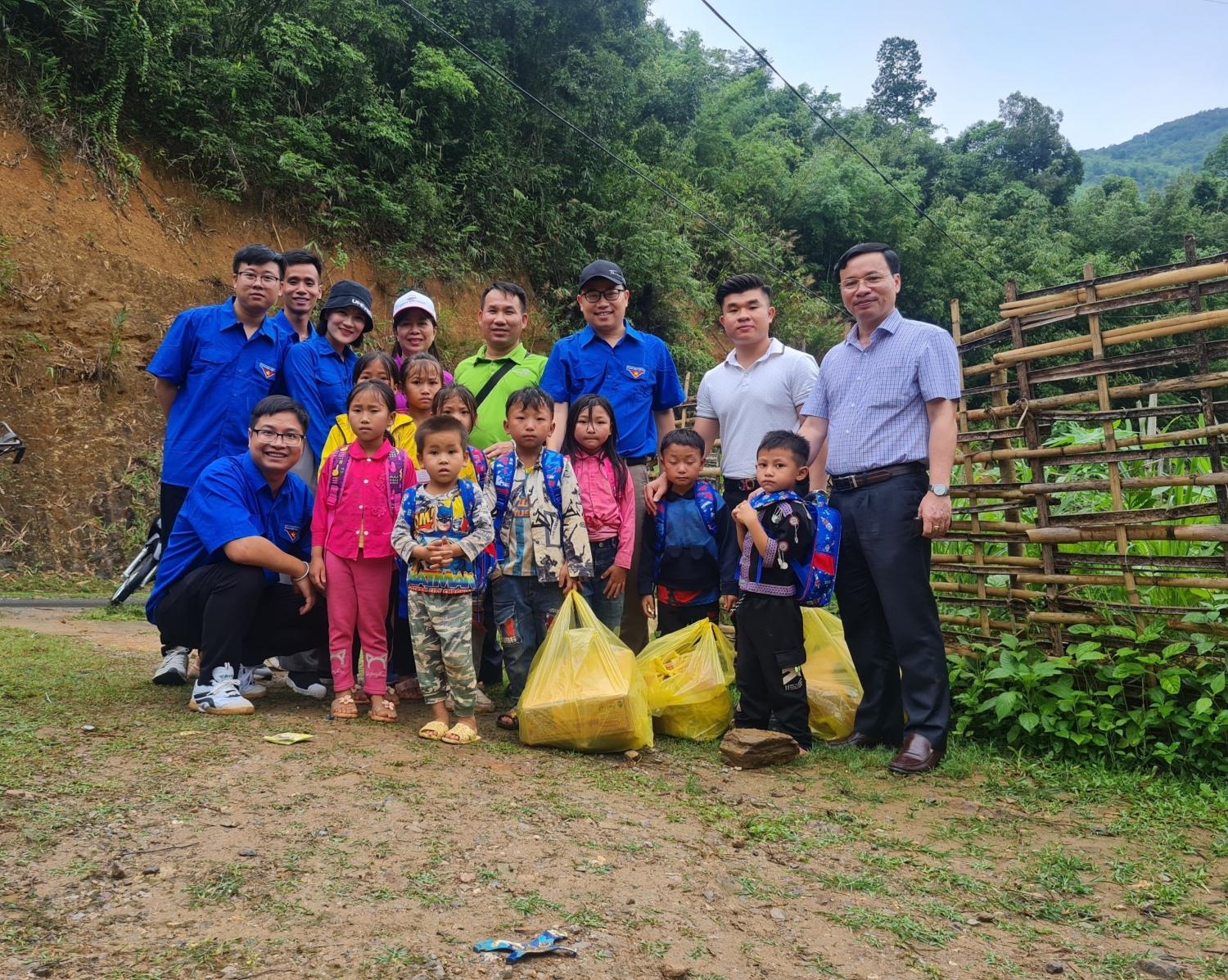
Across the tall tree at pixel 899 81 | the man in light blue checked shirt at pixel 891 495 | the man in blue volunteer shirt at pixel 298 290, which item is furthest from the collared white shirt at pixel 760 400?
the tall tree at pixel 899 81

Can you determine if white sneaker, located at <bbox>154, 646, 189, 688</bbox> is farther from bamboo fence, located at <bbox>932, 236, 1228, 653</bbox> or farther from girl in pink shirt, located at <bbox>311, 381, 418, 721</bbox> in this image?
bamboo fence, located at <bbox>932, 236, 1228, 653</bbox>

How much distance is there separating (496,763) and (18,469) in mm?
8014

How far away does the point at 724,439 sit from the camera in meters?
4.48

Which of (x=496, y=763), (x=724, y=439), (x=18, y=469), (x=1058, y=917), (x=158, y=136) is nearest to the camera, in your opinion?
(x=1058, y=917)

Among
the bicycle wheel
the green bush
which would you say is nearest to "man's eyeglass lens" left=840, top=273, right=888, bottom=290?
the green bush

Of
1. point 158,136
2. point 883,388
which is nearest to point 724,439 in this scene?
point 883,388

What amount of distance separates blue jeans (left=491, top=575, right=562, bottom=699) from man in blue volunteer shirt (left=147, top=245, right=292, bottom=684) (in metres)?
1.48

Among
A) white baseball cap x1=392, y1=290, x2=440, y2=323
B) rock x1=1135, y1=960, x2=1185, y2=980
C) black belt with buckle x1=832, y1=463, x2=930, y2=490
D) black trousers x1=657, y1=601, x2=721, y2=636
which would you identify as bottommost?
rock x1=1135, y1=960, x2=1185, y2=980

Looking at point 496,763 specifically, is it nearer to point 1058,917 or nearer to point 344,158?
point 1058,917

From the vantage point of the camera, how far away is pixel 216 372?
171 inches

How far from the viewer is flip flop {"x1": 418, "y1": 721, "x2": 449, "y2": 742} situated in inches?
147

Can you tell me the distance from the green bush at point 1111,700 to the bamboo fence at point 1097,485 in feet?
0.47

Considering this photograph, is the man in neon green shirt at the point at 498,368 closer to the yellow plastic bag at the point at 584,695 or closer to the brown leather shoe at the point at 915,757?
the yellow plastic bag at the point at 584,695

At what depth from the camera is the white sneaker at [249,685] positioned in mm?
4316
